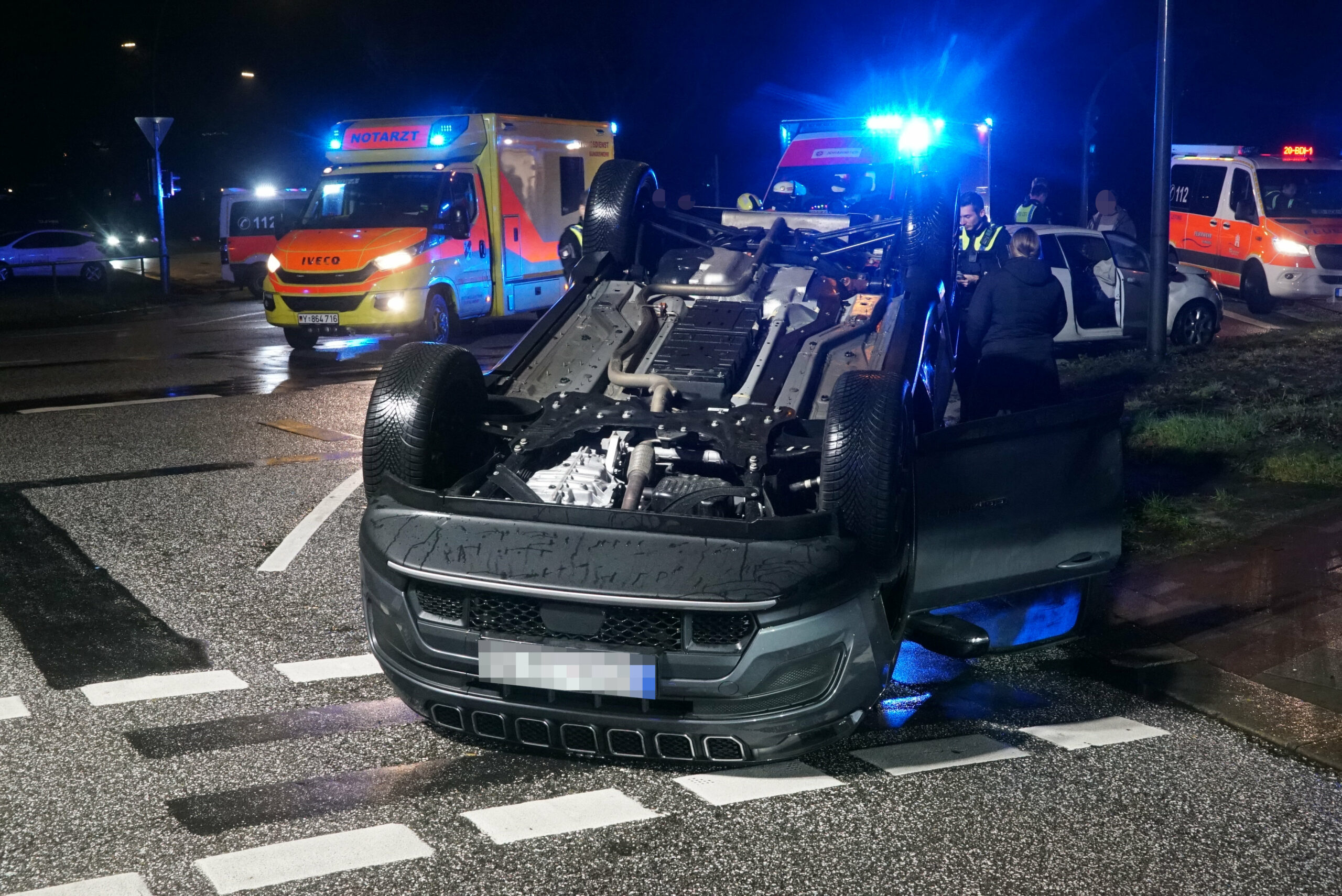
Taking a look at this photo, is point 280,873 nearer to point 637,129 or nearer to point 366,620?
point 366,620

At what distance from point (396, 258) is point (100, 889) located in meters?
11.8

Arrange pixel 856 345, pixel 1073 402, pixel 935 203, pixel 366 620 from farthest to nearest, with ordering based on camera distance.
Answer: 1. pixel 935 203
2. pixel 856 345
3. pixel 1073 402
4. pixel 366 620

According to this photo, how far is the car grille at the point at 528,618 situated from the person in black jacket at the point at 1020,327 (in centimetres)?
471

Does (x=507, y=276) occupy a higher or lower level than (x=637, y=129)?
lower

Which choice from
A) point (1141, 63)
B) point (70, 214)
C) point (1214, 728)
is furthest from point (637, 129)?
point (1214, 728)

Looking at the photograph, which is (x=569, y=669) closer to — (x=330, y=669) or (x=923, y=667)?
(x=330, y=669)

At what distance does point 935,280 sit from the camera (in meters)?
6.31

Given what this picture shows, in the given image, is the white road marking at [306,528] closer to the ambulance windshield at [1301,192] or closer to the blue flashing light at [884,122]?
the blue flashing light at [884,122]

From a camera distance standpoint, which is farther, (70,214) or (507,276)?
(70,214)

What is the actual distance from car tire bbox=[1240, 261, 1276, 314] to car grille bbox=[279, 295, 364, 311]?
12.4m

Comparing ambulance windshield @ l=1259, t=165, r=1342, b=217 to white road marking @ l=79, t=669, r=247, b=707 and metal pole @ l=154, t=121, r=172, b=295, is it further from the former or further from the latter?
metal pole @ l=154, t=121, r=172, b=295

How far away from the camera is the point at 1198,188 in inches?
774

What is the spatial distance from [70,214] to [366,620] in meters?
47.4

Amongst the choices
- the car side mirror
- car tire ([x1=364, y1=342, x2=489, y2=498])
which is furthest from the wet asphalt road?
the car side mirror
